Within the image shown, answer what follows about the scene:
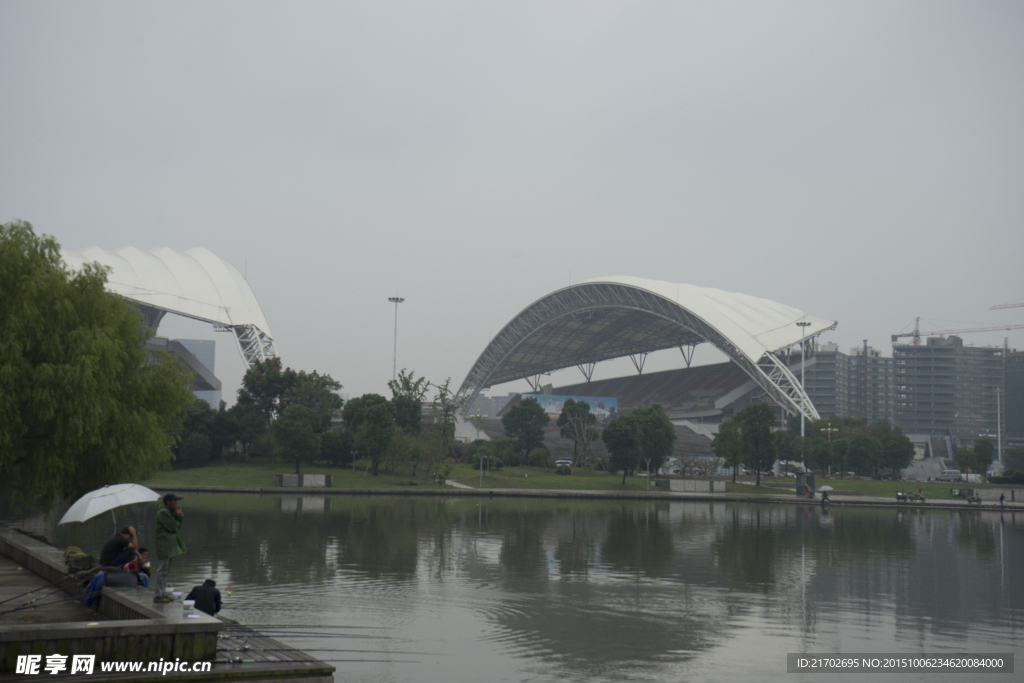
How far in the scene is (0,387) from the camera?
1697 centimetres

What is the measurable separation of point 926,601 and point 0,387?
811 inches

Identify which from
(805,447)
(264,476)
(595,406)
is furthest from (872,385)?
(264,476)

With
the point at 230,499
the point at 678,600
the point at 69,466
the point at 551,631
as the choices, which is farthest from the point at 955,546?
the point at 230,499

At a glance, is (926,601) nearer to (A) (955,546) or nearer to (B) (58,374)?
(A) (955,546)

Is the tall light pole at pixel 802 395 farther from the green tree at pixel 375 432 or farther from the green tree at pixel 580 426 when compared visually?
the green tree at pixel 375 432

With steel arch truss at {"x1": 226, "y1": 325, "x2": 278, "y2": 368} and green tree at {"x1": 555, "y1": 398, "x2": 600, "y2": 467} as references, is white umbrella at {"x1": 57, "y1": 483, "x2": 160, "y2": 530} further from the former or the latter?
steel arch truss at {"x1": 226, "y1": 325, "x2": 278, "y2": 368}

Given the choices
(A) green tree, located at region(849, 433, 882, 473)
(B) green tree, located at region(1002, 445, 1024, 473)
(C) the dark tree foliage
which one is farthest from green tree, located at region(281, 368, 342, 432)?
(B) green tree, located at region(1002, 445, 1024, 473)

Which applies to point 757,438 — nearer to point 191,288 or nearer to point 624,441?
point 624,441

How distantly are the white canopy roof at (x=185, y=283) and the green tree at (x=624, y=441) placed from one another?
130 ft

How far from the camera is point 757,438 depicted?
6366cm

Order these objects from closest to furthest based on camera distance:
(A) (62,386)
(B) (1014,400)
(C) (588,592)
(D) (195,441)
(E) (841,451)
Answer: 1. (A) (62,386)
2. (C) (588,592)
3. (D) (195,441)
4. (E) (841,451)
5. (B) (1014,400)

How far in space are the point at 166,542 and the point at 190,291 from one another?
7356 centimetres

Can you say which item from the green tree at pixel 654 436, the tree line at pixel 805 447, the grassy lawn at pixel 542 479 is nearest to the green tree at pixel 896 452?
the tree line at pixel 805 447

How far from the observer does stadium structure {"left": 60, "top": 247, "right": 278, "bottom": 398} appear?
246ft
